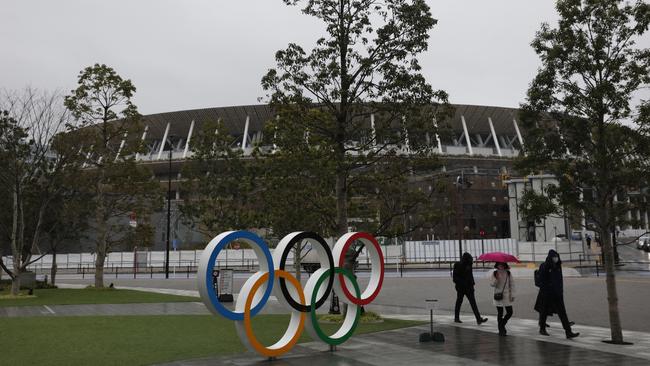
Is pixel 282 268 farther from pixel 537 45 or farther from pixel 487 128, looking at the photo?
pixel 487 128

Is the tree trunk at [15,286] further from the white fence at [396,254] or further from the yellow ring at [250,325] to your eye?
the white fence at [396,254]

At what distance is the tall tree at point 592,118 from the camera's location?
1033 cm

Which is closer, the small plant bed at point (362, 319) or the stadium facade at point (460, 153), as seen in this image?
the small plant bed at point (362, 319)

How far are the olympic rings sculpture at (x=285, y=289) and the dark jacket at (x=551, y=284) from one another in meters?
3.46

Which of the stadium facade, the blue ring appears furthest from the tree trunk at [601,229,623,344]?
the stadium facade

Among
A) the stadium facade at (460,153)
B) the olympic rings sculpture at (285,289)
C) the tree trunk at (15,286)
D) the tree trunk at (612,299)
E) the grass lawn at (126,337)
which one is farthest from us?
the stadium facade at (460,153)

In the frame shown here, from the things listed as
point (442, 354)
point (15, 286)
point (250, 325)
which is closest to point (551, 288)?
point (442, 354)

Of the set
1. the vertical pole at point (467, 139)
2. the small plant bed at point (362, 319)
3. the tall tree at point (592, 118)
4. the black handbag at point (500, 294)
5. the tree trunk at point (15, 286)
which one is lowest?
the small plant bed at point (362, 319)

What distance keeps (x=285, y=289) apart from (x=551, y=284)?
569cm

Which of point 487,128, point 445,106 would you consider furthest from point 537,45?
point 487,128

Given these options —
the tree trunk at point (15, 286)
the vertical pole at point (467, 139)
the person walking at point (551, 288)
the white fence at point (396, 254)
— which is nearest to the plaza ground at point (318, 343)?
the person walking at point (551, 288)

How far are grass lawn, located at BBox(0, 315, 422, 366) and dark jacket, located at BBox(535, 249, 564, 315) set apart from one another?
3.22 metres

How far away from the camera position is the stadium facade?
209 ft

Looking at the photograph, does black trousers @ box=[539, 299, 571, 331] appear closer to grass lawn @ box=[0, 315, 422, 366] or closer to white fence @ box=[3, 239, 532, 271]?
grass lawn @ box=[0, 315, 422, 366]
